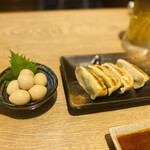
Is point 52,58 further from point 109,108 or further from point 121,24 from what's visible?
point 121,24

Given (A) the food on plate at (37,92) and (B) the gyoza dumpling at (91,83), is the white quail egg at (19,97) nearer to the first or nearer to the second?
(A) the food on plate at (37,92)

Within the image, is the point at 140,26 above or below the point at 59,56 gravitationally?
above

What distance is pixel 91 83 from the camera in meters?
1.27

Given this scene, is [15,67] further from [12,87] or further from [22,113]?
[22,113]

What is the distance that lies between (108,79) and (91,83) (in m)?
0.15

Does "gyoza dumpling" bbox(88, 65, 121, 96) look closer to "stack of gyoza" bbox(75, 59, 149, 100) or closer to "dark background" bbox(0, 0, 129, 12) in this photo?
"stack of gyoza" bbox(75, 59, 149, 100)

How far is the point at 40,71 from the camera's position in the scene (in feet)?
4.41

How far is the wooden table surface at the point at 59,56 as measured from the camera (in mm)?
1035

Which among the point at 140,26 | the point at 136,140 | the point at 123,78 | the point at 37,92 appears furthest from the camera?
the point at 140,26

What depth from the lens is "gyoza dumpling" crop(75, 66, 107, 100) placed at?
3.96 ft

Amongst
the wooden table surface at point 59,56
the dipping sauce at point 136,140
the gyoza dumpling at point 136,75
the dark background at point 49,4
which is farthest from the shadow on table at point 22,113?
the dark background at point 49,4

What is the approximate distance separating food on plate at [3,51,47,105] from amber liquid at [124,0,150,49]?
1203 mm

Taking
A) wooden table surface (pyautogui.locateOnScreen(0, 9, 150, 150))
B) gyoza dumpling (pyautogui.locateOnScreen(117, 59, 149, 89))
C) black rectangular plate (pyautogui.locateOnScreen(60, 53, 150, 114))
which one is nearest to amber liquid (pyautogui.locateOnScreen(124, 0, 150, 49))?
wooden table surface (pyautogui.locateOnScreen(0, 9, 150, 150))

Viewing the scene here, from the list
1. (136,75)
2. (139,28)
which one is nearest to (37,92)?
(136,75)
